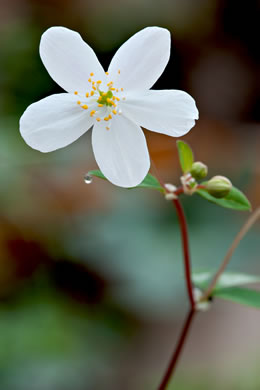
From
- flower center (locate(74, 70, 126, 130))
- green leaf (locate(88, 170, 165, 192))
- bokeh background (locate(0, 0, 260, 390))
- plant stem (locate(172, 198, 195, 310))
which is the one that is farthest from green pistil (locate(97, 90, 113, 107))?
bokeh background (locate(0, 0, 260, 390))

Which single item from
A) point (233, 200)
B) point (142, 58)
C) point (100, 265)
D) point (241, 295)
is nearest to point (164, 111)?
point (142, 58)

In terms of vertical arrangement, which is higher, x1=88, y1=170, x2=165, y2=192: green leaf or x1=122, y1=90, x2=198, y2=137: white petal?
x1=122, y1=90, x2=198, y2=137: white petal

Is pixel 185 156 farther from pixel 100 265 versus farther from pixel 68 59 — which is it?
pixel 100 265

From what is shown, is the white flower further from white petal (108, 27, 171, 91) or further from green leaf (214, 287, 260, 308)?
green leaf (214, 287, 260, 308)

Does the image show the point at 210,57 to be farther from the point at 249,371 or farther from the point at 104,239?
the point at 249,371

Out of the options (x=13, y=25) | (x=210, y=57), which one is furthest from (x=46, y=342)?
(x=210, y=57)

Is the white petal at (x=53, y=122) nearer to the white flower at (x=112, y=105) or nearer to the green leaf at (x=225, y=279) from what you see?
the white flower at (x=112, y=105)

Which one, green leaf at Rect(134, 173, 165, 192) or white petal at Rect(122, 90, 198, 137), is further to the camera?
green leaf at Rect(134, 173, 165, 192)
